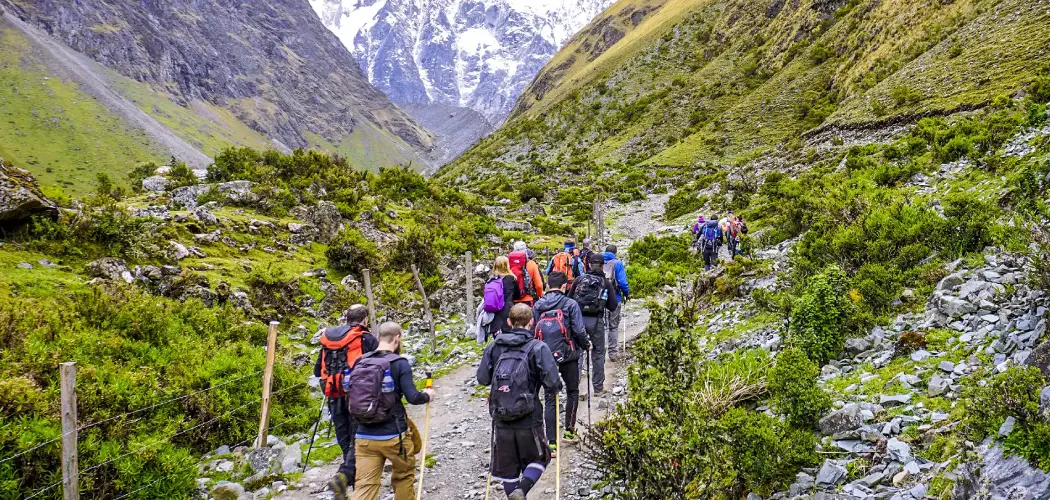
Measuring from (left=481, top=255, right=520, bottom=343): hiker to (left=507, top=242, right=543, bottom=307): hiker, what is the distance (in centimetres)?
18

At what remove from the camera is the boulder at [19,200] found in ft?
40.8

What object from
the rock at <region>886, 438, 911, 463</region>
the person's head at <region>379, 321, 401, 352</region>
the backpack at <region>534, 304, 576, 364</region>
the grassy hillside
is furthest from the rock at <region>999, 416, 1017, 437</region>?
the grassy hillside

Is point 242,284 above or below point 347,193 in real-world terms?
below

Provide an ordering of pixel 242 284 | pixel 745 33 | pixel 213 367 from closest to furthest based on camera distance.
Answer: pixel 213 367, pixel 242 284, pixel 745 33

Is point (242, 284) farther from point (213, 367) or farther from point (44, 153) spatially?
point (44, 153)

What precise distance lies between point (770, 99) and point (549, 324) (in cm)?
5526

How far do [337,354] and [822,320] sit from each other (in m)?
7.16

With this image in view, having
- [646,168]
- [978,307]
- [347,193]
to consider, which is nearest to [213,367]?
[978,307]

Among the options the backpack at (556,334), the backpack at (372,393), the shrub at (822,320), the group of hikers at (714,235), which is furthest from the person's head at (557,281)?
the group of hikers at (714,235)

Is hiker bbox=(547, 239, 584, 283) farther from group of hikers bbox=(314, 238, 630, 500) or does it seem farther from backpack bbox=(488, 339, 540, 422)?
backpack bbox=(488, 339, 540, 422)

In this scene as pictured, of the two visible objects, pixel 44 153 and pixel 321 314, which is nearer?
pixel 321 314

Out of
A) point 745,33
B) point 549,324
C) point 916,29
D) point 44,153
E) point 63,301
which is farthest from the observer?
point 44,153

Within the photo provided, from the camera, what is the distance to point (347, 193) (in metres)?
24.7

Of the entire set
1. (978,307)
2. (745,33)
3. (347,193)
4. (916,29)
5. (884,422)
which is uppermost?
(745,33)
